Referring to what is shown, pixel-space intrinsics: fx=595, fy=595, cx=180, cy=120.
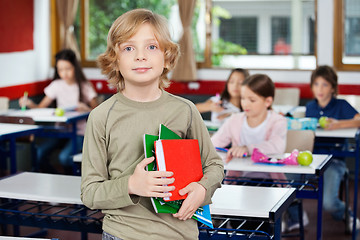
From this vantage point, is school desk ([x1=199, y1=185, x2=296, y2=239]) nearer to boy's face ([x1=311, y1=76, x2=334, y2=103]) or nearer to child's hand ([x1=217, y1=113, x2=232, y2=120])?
child's hand ([x1=217, y1=113, x2=232, y2=120])

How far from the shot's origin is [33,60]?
23.0ft

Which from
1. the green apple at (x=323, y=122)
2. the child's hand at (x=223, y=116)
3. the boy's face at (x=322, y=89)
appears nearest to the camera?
the green apple at (x=323, y=122)

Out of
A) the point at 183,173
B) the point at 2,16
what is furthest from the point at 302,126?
the point at 2,16

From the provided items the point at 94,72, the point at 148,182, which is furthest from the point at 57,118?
the point at 148,182

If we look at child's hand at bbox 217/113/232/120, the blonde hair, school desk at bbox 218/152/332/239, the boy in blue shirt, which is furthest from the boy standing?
child's hand at bbox 217/113/232/120

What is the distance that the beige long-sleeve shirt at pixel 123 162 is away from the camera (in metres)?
1.61

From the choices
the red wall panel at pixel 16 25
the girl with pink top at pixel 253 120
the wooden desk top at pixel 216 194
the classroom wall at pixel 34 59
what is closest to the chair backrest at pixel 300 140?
the girl with pink top at pixel 253 120

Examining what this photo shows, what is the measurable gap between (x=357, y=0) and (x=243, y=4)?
47.5 inches

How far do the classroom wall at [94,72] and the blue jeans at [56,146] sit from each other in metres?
0.98

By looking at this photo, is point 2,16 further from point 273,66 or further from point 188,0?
point 273,66

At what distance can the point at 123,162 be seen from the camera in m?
1.63

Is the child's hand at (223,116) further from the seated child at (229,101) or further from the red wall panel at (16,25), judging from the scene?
the red wall panel at (16,25)

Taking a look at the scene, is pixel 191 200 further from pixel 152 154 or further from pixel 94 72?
pixel 94 72

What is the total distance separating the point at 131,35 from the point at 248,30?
5.19m
